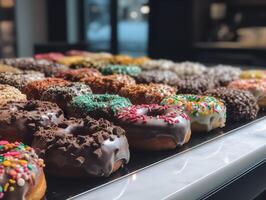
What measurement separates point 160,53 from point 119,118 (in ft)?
14.6

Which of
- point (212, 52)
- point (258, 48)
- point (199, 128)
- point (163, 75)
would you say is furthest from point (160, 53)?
point (199, 128)

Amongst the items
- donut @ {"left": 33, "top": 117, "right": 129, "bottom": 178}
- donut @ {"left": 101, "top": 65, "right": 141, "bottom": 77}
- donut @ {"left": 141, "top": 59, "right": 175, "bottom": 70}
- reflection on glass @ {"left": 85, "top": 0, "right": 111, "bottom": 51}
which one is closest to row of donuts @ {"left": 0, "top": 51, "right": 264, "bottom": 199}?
donut @ {"left": 33, "top": 117, "right": 129, "bottom": 178}

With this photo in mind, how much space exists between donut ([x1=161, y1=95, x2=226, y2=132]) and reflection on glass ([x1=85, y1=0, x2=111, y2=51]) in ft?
16.6

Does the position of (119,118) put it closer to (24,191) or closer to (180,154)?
(180,154)

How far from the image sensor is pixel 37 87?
1913mm

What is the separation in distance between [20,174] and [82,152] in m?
0.21

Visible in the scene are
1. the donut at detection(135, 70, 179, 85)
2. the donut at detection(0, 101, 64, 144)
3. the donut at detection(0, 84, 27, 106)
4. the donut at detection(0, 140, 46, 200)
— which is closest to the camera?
the donut at detection(0, 140, 46, 200)

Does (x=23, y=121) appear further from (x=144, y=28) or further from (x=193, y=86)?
(x=144, y=28)

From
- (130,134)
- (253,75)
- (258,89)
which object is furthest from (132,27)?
(130,134)

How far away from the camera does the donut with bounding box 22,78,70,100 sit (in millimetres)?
1899

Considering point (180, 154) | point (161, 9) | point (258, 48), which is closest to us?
point (180, 154)

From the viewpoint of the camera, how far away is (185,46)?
5551 mm

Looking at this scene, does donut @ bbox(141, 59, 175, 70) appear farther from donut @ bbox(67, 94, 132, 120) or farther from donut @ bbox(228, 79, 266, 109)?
donut @ bbox(67, 94, 132, 120)

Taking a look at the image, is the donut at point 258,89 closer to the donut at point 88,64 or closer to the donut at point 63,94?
the donut at point 63,94
